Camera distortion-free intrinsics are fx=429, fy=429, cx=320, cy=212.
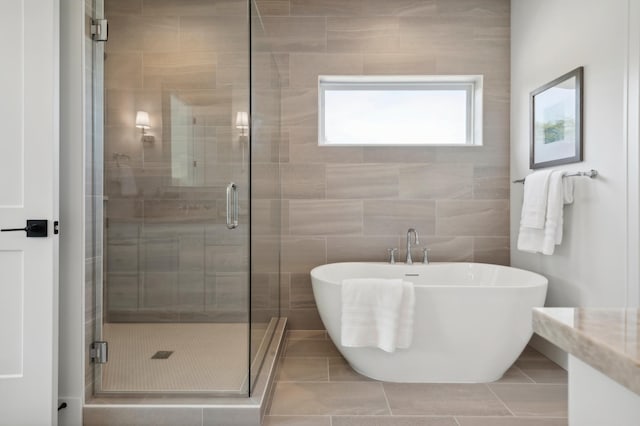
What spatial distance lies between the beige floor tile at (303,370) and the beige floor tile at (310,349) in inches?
3.6

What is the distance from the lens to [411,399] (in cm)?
228

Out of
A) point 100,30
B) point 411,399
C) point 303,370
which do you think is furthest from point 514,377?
point 100,30

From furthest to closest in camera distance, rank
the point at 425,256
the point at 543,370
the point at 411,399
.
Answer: the point at 425,256
the point at 543,370
the point at 411,399

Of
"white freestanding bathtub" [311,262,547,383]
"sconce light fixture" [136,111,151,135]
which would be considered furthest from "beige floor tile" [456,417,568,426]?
"sconce light fixture" [136,111,151,135]

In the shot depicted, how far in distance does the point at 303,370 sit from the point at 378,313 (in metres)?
0.71

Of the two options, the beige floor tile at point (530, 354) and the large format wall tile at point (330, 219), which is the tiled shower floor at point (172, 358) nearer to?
the large format wall tile at point (330, 219)

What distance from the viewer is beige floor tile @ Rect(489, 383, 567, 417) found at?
2.15 meters

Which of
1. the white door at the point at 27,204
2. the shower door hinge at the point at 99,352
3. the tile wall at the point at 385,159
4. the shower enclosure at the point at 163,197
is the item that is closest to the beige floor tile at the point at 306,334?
the tile wall at the point at 385,159

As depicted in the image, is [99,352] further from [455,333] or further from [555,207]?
[555,207]

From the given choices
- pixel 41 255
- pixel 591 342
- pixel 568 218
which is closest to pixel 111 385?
pixel 41 255

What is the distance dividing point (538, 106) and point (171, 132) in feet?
8.11

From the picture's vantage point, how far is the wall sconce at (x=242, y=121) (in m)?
2.04

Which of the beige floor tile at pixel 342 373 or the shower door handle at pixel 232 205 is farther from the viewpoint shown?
the beige floor tile at pixel 342 373

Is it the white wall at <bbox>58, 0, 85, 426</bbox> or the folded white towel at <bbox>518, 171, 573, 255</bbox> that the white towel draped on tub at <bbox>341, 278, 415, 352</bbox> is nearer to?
the folded white towel at <bbox>518, 171, 573, 255</bbox>
